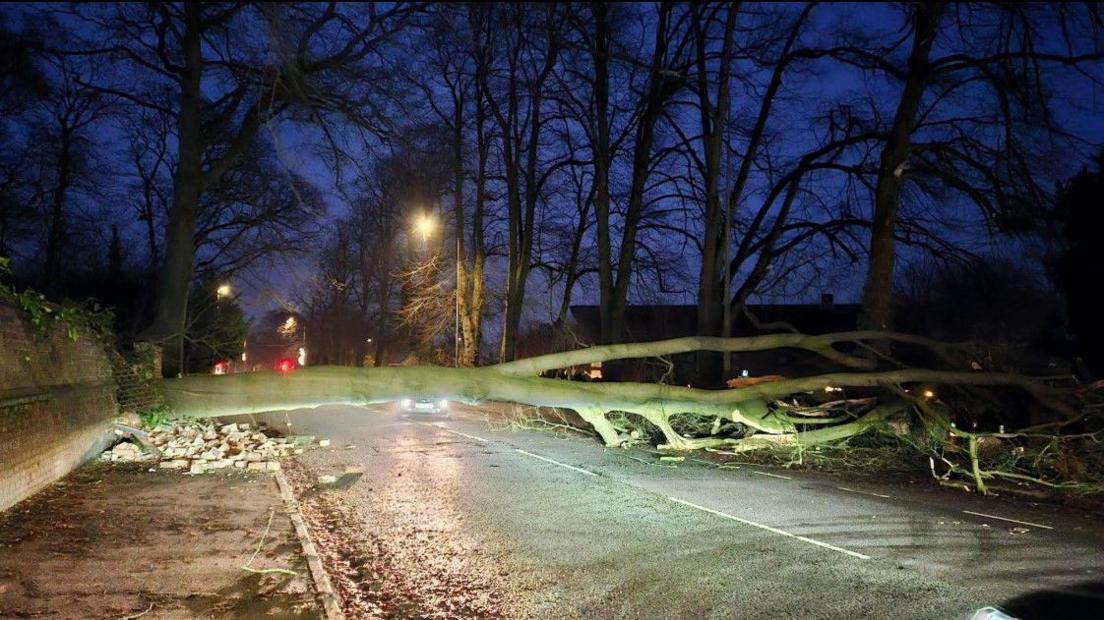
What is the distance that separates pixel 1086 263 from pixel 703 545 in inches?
690

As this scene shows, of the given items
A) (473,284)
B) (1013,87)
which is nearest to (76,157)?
(473,284)

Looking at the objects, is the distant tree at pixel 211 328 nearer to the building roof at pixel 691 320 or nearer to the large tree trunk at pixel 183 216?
the large tree trunk at pixel 183 216

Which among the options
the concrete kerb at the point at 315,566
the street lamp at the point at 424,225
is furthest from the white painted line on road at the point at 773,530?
the street lamp at the point at 424,225

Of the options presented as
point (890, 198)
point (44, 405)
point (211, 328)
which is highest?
point (890, 198)

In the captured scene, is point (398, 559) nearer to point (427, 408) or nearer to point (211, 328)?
point (427, 408)

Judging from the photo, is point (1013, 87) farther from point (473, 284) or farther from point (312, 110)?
point (473, 284)

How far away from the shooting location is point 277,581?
634 centimetres

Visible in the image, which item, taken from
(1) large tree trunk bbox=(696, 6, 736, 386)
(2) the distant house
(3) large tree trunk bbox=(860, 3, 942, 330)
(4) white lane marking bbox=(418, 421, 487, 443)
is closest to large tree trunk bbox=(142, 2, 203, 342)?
(4) white lane marking bbox=(418, 421, 487, 443)

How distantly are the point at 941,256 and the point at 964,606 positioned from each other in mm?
13736

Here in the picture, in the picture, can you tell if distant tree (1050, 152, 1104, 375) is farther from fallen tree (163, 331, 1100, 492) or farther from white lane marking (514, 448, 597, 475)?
white lane marking (514, 448, 597, 475)

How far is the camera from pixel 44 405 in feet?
30.7

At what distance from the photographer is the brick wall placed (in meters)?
8.24

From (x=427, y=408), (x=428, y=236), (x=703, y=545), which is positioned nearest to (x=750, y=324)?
(x=428, y=236)

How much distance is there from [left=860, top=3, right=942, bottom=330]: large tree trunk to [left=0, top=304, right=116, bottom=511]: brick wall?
14492 millimetres
